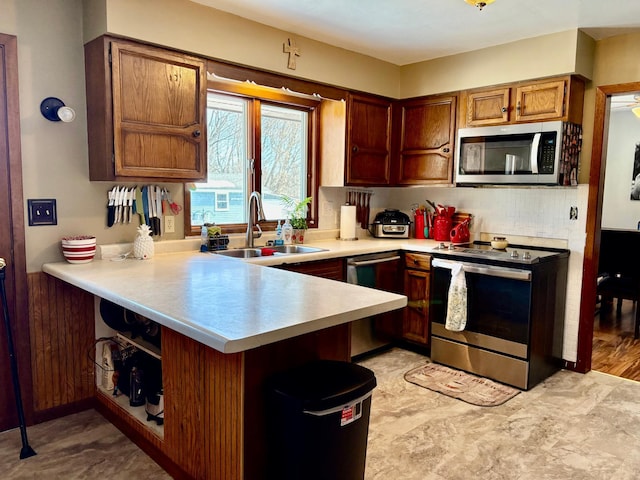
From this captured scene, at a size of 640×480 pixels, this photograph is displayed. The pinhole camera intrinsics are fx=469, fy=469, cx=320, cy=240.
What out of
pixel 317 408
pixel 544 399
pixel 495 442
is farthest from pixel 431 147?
pixel 317 408

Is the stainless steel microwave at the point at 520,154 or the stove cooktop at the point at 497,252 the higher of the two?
the stainless steel microwave at the point at 520,154

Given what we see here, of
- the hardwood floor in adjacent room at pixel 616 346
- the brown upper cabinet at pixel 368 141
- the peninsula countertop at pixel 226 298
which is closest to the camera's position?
the peninsula countertop at pixel 226 298

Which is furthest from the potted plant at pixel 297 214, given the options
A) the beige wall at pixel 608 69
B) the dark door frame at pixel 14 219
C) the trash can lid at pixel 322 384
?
the beige wall at pixel 608 69

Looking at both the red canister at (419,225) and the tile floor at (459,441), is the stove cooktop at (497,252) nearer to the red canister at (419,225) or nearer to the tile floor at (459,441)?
the red canister at (419,225)

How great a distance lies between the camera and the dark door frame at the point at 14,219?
247 cm

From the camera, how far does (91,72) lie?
2641mm

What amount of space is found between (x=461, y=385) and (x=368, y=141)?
82.6 inches

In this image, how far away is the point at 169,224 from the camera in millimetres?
3102

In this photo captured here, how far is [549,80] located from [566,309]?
1.69m

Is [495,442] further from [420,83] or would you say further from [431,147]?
[420,83]

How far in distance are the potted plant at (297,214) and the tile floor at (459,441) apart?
53.5 inches

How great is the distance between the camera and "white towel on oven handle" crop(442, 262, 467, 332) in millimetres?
3393

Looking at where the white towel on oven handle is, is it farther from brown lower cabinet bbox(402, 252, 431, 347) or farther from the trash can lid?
the trash can lid

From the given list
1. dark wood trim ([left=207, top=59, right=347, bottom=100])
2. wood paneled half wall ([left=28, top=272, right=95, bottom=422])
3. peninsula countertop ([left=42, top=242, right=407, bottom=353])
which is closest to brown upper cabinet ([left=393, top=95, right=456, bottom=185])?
dark wood trim ([left=207, top=59, right=347, bottom=100])
